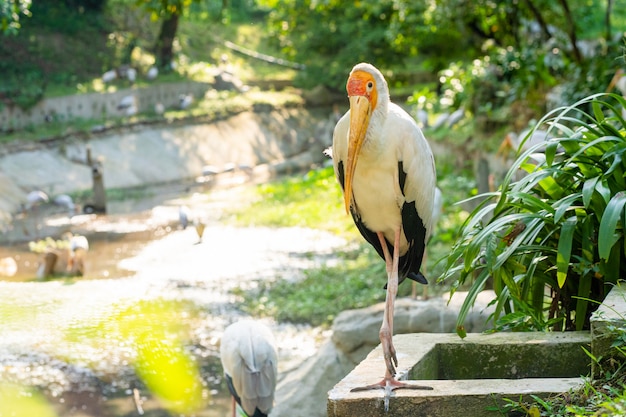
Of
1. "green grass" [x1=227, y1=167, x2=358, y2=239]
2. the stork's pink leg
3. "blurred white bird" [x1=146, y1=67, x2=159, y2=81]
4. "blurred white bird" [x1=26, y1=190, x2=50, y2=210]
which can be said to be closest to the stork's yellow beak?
the stork's pink leg

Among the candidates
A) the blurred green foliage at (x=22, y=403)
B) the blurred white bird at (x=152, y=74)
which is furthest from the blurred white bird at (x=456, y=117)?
the blurred white bird at (x=152, y=74)

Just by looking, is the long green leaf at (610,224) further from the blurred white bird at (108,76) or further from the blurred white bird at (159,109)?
the blurred white bird at (108,76)

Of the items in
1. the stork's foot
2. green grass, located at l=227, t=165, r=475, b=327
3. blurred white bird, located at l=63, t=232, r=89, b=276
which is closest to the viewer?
the stork's foot

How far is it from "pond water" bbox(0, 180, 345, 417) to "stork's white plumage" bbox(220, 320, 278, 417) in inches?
28.5

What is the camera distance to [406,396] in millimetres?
3246

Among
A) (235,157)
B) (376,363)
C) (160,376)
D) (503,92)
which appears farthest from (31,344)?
(235,157)

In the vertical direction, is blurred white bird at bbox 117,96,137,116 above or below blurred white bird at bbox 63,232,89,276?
above

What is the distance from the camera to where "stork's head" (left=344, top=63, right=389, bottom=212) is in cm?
339

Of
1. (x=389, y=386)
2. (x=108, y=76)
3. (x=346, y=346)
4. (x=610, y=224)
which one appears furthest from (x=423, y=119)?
(x=389, y=386)

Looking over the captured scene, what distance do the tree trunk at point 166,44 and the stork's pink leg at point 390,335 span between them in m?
21.1

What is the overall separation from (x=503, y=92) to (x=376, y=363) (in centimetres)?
1021

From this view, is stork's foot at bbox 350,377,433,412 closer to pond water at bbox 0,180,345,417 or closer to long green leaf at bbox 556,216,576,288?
long green leaf at bbox 556,216,576,288

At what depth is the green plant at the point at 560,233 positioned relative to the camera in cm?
383

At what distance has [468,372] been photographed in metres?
3.84
